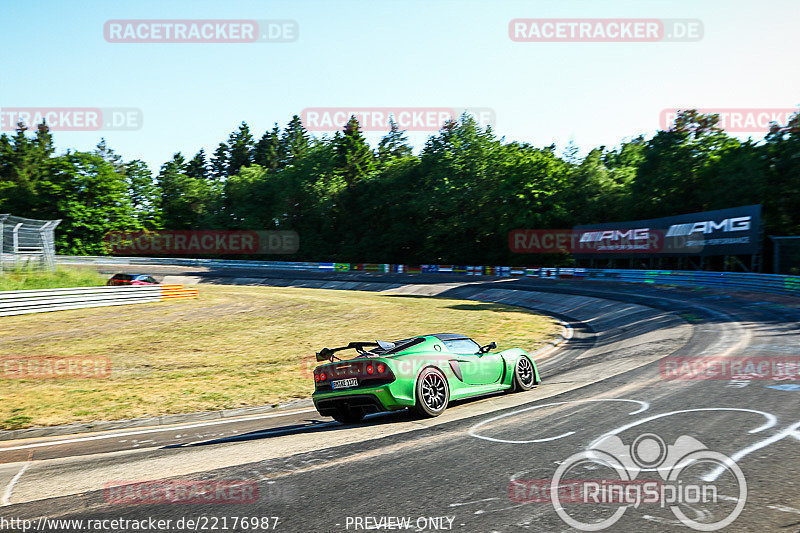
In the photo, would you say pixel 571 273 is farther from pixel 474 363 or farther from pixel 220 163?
pixel 220 163

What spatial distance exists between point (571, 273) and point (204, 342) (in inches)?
1245

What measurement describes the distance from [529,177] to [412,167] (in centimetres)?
1768

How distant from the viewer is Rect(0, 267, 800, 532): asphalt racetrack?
4.84 metres

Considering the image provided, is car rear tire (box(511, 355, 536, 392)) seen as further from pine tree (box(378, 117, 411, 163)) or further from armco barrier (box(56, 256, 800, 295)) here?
pine tree (box(378, 117, 411, 163))

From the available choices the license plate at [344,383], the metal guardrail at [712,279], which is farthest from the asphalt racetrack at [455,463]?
the metal guardrail at [712,279]

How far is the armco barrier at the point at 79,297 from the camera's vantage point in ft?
76.5

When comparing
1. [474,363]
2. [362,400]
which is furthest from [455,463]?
[474,363]

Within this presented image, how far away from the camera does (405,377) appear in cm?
888

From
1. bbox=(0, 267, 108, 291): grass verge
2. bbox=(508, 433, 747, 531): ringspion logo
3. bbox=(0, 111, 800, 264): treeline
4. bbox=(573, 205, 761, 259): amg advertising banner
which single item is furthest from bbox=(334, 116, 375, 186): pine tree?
bbox=(508, 433, 747, 531): ringspion logo

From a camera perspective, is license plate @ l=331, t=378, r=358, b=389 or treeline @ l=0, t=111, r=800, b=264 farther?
treeline @ l=0, t=111, r=800, b=264

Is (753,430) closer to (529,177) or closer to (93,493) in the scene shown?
(93,493)

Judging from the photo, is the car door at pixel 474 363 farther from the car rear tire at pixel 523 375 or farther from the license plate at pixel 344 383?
the license plate at pixel 344 383

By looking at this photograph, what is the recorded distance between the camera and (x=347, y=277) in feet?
165

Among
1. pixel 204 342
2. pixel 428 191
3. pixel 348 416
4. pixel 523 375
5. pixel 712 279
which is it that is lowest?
pixel 204 342
